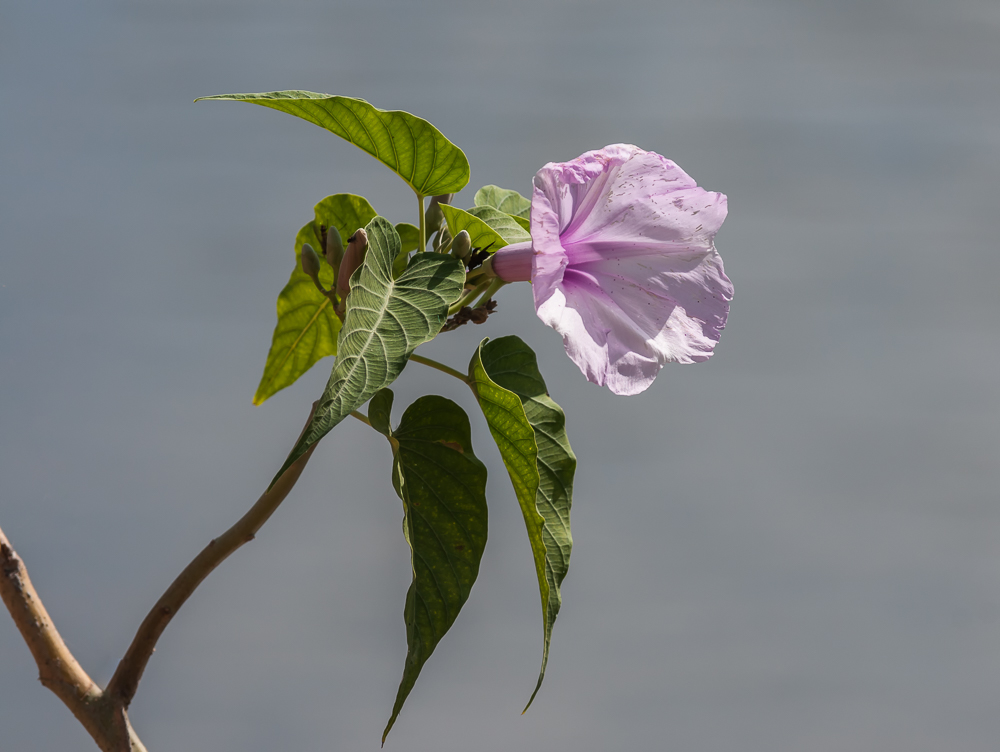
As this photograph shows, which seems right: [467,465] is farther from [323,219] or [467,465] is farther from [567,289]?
[323,219]

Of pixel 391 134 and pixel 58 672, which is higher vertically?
pixel 391 134

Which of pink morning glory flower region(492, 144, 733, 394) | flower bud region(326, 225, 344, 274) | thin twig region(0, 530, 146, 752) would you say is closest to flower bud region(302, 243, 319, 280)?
flower bud region(326, 225, 344, 274)

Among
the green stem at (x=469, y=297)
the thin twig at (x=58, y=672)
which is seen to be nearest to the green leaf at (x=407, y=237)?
the green stem at (x=469, y=297)

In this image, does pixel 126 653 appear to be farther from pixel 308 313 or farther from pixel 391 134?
pixel 391 134

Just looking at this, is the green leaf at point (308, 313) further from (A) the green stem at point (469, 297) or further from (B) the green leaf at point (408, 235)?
(A) the green stem at point (469, 297)

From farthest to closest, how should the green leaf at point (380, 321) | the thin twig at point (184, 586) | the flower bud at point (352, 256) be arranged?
the thin twig at point (184, 586) → the flower bud at point (352, 256) → the green leaf at point (380, 321)

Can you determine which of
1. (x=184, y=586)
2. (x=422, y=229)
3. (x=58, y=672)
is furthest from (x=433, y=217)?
(x=58, y=672)
